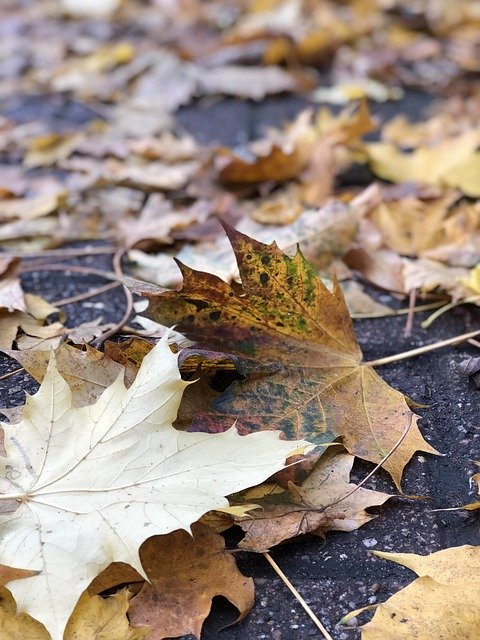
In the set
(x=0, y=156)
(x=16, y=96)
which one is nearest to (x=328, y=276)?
(x=0, y=156)

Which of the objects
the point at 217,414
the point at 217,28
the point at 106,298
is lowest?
the point at 217,28

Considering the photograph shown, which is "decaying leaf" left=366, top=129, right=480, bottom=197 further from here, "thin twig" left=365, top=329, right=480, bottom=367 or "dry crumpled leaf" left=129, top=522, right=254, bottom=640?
"dry crumpled leaf" left=129, top=522, right=254, bottom=640

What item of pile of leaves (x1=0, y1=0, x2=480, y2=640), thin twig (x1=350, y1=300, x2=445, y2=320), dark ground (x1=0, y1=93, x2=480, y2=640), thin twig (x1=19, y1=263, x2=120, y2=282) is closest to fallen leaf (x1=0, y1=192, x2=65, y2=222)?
pile of leaves (x1=0, y1=0, x2=480, y2=640)

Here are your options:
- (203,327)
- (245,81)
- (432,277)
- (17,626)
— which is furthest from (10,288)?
(245,81)

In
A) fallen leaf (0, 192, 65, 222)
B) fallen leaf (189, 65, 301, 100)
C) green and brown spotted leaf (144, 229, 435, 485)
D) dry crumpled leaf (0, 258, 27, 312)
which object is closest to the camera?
green and brown spotted leaf (144, 229, 435, 485)

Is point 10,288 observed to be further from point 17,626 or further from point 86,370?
point 17,626

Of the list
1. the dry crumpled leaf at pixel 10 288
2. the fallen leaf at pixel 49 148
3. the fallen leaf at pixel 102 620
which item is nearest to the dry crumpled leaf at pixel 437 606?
the fallen leaf at pixel 102 620

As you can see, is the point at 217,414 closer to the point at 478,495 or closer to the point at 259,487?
the point at 259,487
